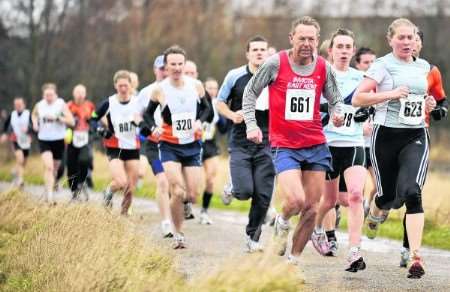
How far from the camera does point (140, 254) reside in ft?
26.2

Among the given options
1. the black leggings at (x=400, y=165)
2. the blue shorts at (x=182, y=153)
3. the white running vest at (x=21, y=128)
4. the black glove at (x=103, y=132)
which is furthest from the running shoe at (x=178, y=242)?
the white running vest at (x=21, y=128)

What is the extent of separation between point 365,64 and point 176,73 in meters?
2.20

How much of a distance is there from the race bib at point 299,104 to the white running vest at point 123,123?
18.3 feet

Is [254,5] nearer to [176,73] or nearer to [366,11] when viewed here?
[366,11]

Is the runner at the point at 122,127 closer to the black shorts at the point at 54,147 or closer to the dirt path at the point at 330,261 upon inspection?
the dirt path at the point at 330,261

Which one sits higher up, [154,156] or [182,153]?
[182,153]

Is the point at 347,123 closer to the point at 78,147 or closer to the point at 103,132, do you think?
the point at 103,132

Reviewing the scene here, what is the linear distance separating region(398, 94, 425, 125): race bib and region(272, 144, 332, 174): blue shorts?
2.42 feet

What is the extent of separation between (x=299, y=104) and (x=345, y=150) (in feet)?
4.98

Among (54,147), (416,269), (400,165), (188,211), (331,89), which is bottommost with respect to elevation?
(188,211)

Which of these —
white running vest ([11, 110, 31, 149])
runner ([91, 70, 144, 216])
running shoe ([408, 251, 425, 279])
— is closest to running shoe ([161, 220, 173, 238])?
runner ([91, 70, 144, 216])

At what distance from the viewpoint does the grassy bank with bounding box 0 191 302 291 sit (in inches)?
253

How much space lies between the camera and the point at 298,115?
8891 mm

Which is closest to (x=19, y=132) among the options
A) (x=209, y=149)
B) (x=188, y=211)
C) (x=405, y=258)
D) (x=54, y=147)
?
(x=54, y=147)
